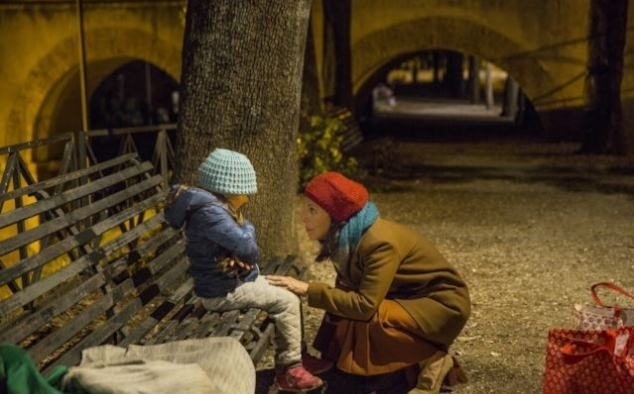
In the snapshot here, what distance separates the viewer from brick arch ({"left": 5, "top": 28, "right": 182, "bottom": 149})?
16.9 m

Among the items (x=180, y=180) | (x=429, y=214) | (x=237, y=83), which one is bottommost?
(x=429, y=214)

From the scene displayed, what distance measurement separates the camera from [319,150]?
11359 mm

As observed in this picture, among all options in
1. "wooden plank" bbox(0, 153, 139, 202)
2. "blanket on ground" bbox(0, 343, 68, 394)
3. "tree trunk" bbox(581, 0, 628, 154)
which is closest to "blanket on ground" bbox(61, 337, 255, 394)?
"blanket on ground" bbox(0, 343, 68, 394)

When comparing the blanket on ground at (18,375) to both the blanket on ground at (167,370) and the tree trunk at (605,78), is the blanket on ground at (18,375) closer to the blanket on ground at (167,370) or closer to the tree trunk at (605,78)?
the blanket on ground at (167,370)

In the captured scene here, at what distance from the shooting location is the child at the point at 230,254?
14.2 feet

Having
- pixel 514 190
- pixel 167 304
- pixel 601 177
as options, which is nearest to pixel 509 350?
pixel 167 304

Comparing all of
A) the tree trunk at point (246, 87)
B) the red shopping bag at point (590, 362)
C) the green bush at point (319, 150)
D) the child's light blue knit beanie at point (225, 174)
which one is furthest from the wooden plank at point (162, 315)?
the green bush at point (319, 150)

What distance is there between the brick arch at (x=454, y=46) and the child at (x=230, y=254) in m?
12.5

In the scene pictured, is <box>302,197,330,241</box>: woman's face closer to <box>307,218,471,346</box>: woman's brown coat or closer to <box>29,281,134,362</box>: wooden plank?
<box>307,218,471,346</box>: woman's brown coat

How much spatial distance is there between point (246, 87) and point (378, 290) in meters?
2.32

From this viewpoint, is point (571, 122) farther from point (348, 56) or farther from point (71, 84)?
point (71, 84)

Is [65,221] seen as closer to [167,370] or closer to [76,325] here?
[76,325]

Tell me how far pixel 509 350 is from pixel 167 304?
6.58ft

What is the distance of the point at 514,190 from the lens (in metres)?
11.6
